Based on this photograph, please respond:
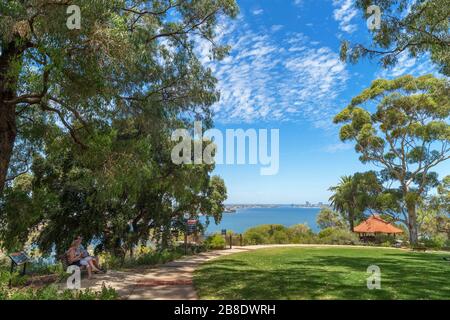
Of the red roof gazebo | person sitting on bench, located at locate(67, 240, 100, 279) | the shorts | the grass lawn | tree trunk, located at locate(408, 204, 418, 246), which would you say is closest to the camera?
the grass lawn

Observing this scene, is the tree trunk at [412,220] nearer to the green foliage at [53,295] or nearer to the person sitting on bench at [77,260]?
the person sitting on bench at [77,260]

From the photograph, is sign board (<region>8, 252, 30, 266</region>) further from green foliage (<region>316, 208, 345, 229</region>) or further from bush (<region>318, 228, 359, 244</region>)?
green foliage (<region>316, 208, 345, 229</region>)

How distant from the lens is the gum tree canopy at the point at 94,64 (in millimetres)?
6555

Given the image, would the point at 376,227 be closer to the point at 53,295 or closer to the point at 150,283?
the point at 150,283

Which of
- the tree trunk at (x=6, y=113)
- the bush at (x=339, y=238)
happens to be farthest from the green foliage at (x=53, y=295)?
the bush at (x=339, y=238)

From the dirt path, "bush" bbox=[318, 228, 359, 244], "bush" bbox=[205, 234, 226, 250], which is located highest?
the dirt path

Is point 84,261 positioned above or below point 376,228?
above

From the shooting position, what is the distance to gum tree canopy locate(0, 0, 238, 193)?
21.5 feet

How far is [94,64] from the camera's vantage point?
6.95m

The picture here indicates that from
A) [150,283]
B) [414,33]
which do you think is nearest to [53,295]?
[150,283]

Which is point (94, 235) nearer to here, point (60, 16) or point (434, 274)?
point (60, 16)

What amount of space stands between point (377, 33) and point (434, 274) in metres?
7.96

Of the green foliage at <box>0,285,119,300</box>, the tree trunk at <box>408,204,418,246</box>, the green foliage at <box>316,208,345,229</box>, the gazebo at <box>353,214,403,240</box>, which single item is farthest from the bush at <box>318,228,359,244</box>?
the green foliage at <box>316,208,345,229</box>

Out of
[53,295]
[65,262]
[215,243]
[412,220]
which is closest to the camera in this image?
[53,295]
